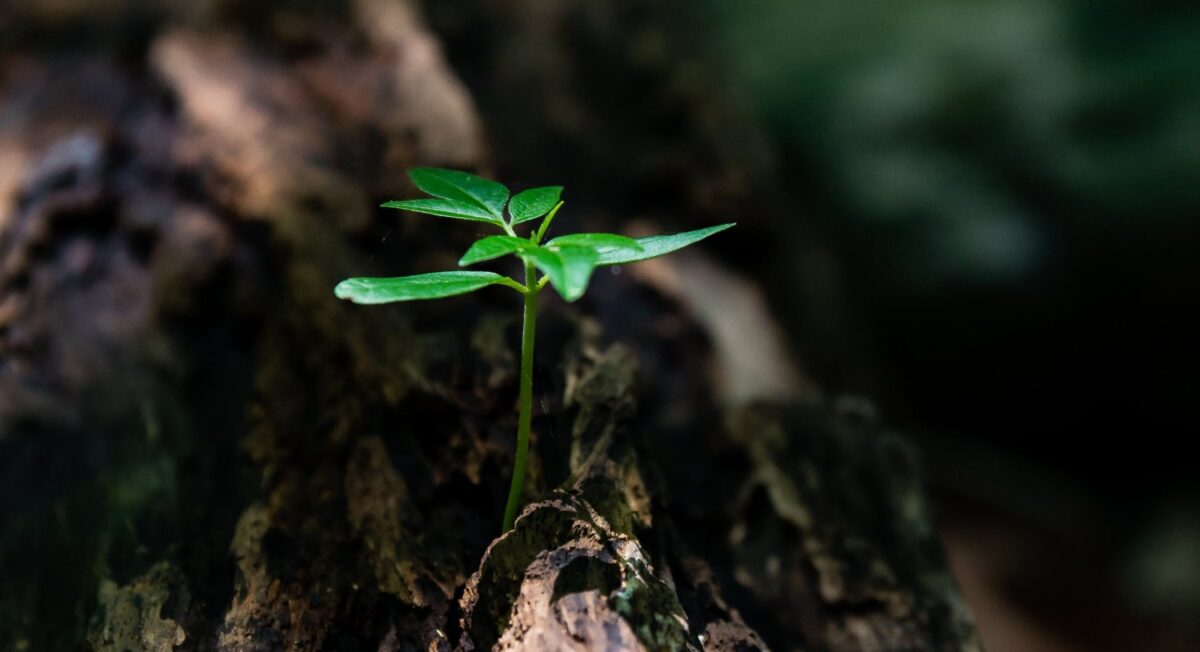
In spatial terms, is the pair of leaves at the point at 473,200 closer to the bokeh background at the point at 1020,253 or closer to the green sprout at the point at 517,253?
→ the green sprout at the point at 517,253

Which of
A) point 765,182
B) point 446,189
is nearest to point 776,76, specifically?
point 765,182

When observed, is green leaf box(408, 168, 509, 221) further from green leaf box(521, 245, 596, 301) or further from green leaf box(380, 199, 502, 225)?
green leaf box(521, 245, 596, 301)

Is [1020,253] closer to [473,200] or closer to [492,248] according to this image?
[473,200]

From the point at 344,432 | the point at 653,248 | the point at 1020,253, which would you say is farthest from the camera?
the point at 1020,253

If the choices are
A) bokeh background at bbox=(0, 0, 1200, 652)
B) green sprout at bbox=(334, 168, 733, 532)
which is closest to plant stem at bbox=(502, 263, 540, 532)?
green sprout at bbox=(334, 168, 733, 532)

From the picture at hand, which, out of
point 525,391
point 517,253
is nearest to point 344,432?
point 525,391
